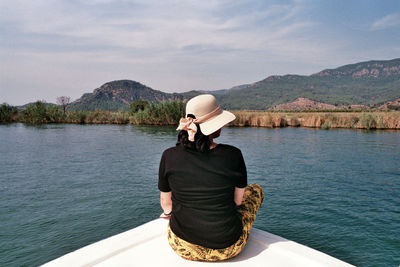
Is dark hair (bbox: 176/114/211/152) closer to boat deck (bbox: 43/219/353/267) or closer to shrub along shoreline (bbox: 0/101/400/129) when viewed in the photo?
boat deck (bbox: 43/219/353/267)

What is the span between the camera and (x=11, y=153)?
38.5 ft

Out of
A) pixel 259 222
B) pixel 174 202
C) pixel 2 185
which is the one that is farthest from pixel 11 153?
pixel 174 202

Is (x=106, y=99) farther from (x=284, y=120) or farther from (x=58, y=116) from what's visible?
(x=284, y=120)

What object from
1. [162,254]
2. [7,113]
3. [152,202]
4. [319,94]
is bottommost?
[152,202]

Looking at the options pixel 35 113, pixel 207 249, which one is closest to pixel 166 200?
pixel 207 249

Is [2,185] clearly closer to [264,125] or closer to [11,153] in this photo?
[11,153]

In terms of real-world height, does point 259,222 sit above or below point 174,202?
below

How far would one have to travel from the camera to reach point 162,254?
226 cm

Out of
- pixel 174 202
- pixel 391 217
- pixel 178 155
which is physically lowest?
pixel 391 217

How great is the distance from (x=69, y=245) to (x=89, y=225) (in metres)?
0.66

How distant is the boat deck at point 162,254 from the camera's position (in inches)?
83.6

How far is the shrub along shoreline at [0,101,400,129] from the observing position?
76.6 feet

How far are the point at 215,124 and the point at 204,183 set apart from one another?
42cm

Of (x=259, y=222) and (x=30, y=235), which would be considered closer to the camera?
(x=30, y=235)
